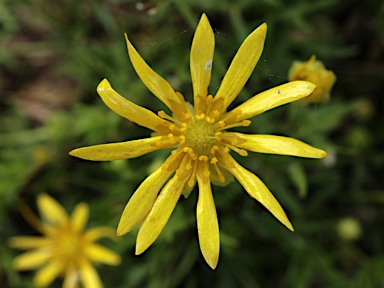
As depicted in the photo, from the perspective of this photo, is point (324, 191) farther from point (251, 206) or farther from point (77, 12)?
point (77, 12)

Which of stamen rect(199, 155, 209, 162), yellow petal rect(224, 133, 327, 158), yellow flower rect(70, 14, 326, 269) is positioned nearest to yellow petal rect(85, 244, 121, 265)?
yellow flower rect(70, 14, 326, 269)

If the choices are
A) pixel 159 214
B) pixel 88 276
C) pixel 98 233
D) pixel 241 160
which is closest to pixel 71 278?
pixel 88 276

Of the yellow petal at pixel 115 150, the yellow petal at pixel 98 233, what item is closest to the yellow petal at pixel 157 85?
the yellow petal at pixel 115 150

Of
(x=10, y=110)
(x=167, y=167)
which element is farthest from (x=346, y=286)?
(x=10, y=110)

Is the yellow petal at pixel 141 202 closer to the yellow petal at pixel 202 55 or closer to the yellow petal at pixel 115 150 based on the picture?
the yellow petal at pixel 115 150

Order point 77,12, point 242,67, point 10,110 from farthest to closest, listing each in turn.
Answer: point 10,110
point 77,12
point 242,67

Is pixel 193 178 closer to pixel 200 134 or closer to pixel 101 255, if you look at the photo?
pixel 200 134
